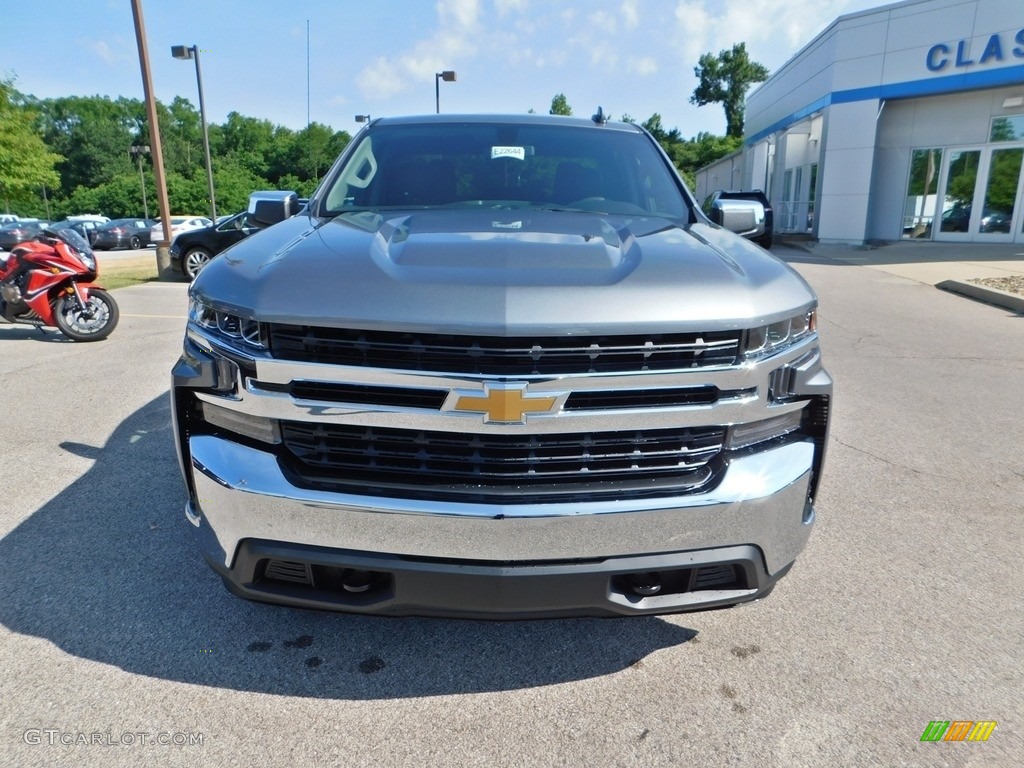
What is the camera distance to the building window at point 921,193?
20.4m

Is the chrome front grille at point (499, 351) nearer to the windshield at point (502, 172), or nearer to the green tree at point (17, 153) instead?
the windshield at point (502, 172)

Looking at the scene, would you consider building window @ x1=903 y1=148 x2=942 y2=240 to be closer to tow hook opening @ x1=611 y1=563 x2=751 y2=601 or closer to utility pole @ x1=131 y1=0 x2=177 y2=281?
utility pole @ x1=131 y1=0 x2=177 y2=281

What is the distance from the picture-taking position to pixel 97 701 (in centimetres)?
217

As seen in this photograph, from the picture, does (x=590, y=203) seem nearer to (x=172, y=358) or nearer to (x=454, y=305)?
(x=454, y=305)

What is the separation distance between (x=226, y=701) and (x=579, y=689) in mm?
1080

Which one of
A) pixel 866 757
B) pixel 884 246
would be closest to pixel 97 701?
A: pixel 866 757

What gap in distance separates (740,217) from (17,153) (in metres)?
38.0

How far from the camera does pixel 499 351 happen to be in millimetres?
1827

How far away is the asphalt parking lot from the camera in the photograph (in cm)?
203

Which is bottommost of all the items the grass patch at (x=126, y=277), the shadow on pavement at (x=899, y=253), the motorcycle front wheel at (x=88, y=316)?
the grass patch at (x=126, y=277)

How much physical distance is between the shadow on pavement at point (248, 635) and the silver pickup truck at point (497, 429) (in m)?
0.44

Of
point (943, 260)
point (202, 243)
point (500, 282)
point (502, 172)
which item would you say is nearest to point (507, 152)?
point (502, 172)

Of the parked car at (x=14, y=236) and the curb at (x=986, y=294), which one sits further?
the curb at (x=986, y=294)

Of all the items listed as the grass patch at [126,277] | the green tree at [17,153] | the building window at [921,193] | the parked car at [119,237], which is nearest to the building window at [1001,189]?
the building window at [921,193]
